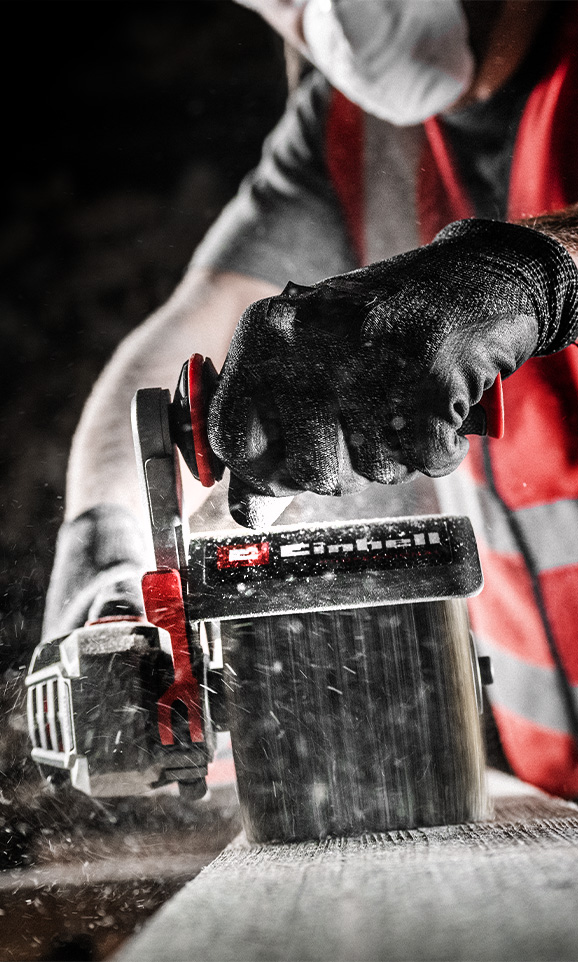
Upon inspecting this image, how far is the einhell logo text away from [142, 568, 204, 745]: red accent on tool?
5 centimetres

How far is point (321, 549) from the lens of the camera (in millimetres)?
467

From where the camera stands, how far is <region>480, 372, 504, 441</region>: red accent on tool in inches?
18.6

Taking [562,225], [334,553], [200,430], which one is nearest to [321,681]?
[334,553]

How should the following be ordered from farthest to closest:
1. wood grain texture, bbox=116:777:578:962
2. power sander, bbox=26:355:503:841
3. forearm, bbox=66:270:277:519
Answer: forearm, bbox=66:270:277:519 < power sander, bbox=26:355:503:841 < wood grain texture, bbox=116:777:578:962

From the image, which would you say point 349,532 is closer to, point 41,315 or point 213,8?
point 41,315

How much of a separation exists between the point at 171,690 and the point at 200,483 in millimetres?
165

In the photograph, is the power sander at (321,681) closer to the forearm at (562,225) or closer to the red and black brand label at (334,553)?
the red and black brand label at (334,553)

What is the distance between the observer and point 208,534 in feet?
1.61

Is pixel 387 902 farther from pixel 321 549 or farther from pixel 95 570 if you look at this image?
pixel 95 570

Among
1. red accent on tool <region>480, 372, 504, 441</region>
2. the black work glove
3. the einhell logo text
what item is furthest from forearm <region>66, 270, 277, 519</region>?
red accent on tool <region>480, 372, 504, 441</region>

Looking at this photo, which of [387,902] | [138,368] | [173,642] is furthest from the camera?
[138,368]

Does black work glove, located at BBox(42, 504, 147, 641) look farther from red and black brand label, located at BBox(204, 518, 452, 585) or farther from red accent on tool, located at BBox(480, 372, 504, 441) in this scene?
red accent on tool, located at BBox(480, 372, 504, 441)

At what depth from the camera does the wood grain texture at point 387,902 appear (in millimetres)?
339

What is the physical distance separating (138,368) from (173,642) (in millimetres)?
255
